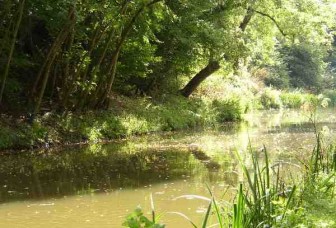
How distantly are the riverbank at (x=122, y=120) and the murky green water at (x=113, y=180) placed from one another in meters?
0.81

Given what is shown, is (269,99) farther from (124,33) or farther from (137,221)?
(137,221)

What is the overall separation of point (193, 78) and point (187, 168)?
569 inches

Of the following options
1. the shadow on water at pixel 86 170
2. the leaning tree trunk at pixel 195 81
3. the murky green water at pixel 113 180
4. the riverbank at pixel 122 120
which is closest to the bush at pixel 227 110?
the riverbank at pixel 122 120

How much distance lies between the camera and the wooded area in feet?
45.3

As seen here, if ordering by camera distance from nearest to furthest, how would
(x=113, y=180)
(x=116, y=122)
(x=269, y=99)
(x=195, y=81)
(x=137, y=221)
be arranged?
(x=137, y=221), (x=113, y=180), (x=116, y=122), (x=195, y=81), (x=269, y=99)

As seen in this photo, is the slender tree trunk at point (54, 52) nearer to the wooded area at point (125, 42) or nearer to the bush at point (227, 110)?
the wooded area at point (125, 42)

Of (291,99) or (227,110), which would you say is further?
(291,99)

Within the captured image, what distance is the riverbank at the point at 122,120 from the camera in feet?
43.2

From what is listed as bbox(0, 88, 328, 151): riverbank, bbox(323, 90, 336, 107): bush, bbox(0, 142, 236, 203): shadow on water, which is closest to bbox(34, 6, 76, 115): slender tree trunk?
bbox(0, 88, 328, 151): riverbank

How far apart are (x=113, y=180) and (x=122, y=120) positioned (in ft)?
25.1

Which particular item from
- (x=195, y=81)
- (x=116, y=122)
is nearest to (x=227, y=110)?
(x=195, y=81)

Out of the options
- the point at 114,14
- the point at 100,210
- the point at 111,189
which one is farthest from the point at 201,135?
the point at 100,210

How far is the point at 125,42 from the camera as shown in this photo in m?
17.6

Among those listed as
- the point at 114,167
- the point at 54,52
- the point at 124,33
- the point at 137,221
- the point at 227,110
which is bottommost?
the point at 114,167
